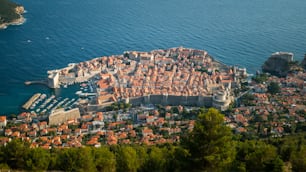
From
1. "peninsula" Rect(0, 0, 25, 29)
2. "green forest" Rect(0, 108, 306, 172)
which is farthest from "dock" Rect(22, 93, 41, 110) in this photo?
"peninsula" Rect(0, 0, 25, 29)

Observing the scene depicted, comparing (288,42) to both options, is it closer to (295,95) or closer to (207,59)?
(207,59)

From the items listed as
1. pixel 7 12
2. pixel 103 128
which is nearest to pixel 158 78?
pixel 103 128

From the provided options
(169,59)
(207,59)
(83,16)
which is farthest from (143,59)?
(83,16)

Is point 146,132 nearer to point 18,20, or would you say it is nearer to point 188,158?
point 188,158

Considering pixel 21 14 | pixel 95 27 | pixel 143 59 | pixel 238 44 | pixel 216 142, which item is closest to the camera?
pixel 216 142

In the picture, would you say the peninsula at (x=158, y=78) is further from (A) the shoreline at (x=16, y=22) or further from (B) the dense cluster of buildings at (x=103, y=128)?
(A) the shoreline at (x=16, y=22)

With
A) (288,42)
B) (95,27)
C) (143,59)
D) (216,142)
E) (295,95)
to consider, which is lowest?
(216,142)
